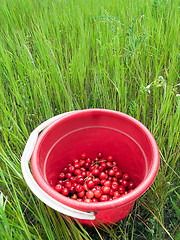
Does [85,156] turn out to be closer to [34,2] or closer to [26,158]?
[26,158]

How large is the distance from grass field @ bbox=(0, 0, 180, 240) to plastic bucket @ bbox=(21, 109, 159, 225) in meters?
0.07

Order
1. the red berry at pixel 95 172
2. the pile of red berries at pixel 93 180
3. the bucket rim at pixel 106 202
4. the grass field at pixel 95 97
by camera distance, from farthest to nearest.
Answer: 1. the red berry at pixel 95 172
2. the pile of red berries at pixel 93 180
3. the grass field at pixel 95 97
4. the bucket rim at pixel 106 202

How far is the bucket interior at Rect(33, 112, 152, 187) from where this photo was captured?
34.1 inches

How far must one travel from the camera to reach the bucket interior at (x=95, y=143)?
0.87 metres

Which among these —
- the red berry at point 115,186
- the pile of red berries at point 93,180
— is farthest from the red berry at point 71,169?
the red berry at point 115,186

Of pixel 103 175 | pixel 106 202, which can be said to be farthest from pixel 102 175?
pixel 106 202

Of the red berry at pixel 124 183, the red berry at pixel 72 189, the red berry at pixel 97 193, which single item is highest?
the red berry at pixel 97 193

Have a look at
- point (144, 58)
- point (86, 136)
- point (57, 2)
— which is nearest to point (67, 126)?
point (86, 136)

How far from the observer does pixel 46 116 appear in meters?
1.08

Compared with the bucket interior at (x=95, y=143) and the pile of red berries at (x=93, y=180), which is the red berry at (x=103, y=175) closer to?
the pile of red berries at (x=93, y=180)

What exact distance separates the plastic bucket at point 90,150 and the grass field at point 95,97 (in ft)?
0.24

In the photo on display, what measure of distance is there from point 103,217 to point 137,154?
32 cm

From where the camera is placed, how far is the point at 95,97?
117 cm

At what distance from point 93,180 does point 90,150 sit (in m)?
0.19
